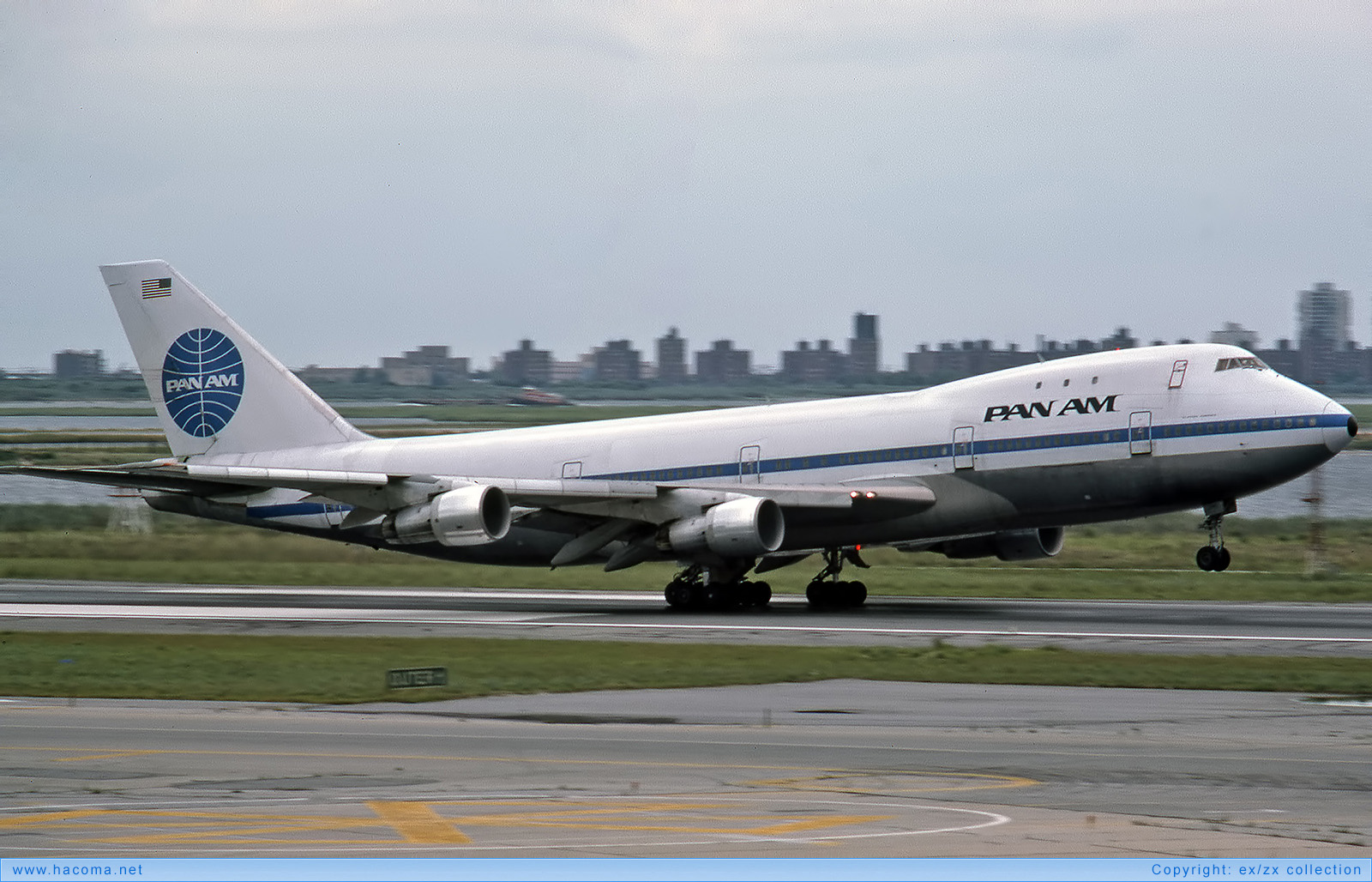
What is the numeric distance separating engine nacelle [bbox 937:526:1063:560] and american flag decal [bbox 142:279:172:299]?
19160mm

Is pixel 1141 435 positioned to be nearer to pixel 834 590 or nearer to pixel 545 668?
pixel 834 590

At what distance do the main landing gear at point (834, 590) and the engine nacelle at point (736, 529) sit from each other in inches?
97.5

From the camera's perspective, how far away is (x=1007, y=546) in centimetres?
3769

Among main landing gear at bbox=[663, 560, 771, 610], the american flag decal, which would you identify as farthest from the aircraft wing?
the american flag decal

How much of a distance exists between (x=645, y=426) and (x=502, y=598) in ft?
16.7

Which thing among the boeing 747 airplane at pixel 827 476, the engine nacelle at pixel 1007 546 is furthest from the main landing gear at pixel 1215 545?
the engine nacelle at pixel 1007 546

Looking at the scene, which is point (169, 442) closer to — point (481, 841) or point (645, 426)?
point (645, 426)

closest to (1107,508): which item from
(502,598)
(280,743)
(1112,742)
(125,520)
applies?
(502,598)

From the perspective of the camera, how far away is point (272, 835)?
11359 mm

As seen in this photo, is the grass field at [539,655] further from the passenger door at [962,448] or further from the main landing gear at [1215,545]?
the passenger door at [962,448]

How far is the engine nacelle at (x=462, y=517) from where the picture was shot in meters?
33.8

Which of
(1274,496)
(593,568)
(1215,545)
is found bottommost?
(1274,496)

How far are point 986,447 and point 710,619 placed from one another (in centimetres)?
641

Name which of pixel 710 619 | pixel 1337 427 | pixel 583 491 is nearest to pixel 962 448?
pixel 710 619
